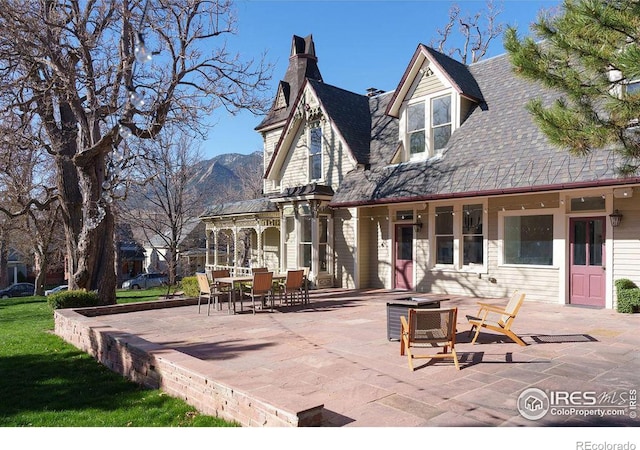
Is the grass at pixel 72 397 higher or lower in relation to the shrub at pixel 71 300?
lower

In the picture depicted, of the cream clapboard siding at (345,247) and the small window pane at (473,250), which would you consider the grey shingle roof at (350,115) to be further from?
the small window pane at (473,250)

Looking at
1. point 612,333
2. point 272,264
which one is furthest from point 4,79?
point 612,333

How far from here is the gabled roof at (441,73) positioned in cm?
1429

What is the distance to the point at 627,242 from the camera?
10.6 m

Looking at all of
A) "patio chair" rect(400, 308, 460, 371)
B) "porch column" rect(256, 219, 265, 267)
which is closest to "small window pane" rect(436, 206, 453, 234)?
"porch column" rect(256, 219, 265, 267)

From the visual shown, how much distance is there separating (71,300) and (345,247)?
28.8 ft

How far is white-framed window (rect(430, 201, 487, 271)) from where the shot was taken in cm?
1345

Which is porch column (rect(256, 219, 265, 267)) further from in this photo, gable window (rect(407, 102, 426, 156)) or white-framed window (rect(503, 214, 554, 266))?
white-framed window (rect(503, 214, 554, 266))

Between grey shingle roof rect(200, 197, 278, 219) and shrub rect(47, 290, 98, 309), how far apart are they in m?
7.78

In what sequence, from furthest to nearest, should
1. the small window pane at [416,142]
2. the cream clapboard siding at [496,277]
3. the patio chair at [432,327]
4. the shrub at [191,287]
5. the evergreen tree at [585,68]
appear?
the shrub at [191,287], the small window pane at [416,142], the cream clapboard siding at [496,277], the patio chair at [432,327], the evergreen tree at [585,68]

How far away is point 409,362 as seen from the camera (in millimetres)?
6027

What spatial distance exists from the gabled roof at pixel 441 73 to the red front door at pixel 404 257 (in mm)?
4109

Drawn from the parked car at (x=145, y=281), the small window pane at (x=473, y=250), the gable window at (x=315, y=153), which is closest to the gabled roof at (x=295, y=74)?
the gable window at (x=315, y=153)
